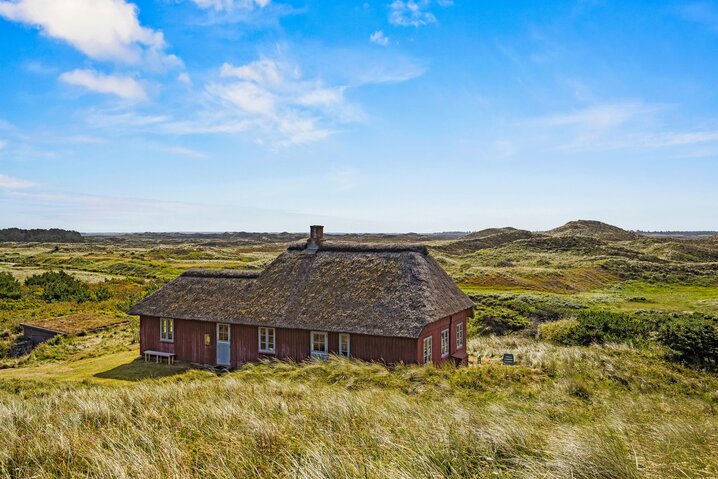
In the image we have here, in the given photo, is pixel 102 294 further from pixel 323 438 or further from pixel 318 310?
pixel 323 438

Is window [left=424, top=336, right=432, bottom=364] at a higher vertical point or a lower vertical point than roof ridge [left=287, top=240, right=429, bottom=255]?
lower

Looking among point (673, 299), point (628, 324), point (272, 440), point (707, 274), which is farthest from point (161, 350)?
point (707, 274)

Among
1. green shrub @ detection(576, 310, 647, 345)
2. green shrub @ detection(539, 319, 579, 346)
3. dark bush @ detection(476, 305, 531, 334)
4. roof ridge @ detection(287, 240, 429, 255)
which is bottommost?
dark bush @ detection(476, 305, 531, 334)

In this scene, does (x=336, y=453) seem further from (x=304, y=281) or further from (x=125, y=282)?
(x=125, y=282)

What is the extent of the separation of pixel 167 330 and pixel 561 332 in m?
20.6

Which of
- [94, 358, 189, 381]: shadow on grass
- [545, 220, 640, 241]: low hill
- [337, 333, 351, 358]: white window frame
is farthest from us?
[545, 220, 640, 241]: low hill

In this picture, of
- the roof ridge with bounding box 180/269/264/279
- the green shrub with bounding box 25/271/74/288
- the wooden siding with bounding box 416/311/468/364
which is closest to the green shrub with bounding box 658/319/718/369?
the wooden siding with bounding box 416/311/468/364

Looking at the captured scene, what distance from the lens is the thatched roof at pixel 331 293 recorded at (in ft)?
62.5

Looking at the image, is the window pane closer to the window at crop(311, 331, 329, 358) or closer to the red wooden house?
the red wooden house

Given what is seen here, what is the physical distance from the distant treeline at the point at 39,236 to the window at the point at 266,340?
185046mm

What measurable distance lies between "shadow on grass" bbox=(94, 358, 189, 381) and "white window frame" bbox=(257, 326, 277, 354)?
3.53 metres

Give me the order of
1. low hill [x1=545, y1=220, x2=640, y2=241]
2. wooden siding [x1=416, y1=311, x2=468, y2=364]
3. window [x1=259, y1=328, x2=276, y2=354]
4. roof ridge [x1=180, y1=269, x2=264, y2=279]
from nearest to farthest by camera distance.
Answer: wooden siding [x1=416, y1=311, x2=468, y2=364]
window [x1=259, y1=328, x2=276, y2=354]
roof ridge [x1=180, y1=269, x2=264, y2=279]
low hill [x1=545, y1=220, x2=640, y2=241]

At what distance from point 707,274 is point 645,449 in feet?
229

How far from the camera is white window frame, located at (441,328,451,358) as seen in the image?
2080 centimetres
